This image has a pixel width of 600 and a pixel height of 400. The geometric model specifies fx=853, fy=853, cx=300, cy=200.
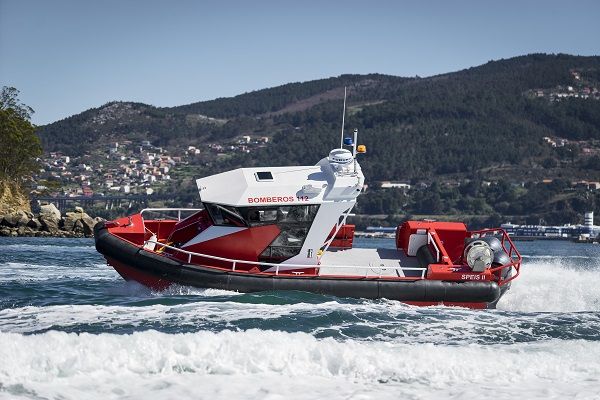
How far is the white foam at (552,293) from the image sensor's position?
16.3m

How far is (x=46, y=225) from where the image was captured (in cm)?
5050

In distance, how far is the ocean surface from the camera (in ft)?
31.4

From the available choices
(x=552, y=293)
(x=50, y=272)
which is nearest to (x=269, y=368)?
(x=552, y=293)

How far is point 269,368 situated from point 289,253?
5.35m

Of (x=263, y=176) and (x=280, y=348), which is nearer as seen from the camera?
(x=280, y=348)

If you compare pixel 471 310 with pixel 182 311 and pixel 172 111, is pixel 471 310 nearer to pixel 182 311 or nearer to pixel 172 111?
pixel 182 311

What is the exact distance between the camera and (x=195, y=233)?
16688mm

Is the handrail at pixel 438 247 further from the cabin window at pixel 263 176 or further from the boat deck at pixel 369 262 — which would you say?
the cabin window at pixel 263 176

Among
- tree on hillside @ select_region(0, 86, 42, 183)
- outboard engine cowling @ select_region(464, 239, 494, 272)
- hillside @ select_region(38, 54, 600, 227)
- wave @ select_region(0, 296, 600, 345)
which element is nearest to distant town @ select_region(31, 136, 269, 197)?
hillside @ select_region(38, 54, 600, 227)

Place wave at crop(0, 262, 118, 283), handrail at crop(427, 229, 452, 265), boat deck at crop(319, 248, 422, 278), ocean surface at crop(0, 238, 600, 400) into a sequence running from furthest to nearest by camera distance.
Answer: wave at crop(0, 262, 118, 283)
boat deck at crop(319, 248, 422, 278)
handrail at crop(427, 229, 452, 265)
ocean surface at crop(0, 238, 600, 400)

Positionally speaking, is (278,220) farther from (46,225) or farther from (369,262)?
(46,225)

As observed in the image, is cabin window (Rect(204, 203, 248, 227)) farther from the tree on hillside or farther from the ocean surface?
the tree on hillside

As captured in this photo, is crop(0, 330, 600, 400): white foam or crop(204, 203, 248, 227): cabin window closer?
crop(0, 330, 600, 400): white foam

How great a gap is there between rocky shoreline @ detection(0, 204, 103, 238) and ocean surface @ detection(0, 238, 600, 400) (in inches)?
1374
